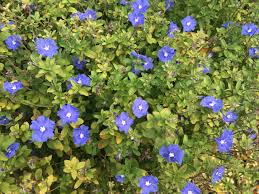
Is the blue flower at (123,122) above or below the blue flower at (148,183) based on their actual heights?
above

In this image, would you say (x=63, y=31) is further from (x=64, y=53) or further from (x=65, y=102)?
(x=65, y=102)

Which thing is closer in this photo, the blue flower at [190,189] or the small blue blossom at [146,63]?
the blue flower at [190,189]

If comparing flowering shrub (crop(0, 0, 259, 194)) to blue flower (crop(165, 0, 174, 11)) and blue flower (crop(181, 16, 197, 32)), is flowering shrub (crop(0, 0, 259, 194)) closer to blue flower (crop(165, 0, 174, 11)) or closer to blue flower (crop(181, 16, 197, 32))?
blue flower (crop(181, 16, 197, 32))

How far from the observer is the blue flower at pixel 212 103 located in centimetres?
288

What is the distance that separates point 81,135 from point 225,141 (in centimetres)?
108

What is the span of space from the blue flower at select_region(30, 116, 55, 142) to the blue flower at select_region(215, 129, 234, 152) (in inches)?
49.5

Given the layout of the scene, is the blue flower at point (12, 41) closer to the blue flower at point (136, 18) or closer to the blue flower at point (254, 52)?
the blue flower at point (136, 18)

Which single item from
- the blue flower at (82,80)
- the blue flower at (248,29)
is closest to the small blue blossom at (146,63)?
the blue flower at (82,80)

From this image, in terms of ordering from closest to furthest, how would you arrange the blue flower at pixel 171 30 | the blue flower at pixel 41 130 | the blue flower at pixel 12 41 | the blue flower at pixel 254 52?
the blue flower at pixel 41 130
the blue flower at pixel 12 41
the blue flower at pixel 171 30
the blue flower at pixel 254 52

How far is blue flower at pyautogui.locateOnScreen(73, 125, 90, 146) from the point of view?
9.27ft

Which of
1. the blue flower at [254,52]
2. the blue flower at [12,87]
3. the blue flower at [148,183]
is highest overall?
the blue flower at [254,52]

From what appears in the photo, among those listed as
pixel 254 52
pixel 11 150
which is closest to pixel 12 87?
pixel 11 150

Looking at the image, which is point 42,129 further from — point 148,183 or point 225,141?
point 225,141

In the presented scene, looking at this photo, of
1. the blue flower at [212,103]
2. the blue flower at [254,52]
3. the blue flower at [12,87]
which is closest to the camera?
the blue flower at [12,87]
